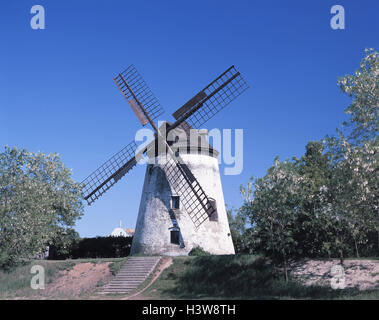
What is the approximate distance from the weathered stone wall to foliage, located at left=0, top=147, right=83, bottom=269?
27.9ft

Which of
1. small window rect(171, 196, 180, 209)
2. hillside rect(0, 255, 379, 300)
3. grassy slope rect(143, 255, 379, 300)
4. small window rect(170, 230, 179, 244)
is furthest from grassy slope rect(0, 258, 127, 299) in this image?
small window rect(171, 196, 180, 209)

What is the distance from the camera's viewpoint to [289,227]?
2839 centimetres

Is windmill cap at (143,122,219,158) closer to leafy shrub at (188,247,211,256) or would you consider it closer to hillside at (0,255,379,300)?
leafy shrub at (188,247,211,256)

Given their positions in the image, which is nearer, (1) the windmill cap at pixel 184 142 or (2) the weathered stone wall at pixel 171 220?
(2) the weathered stone wall at pixel 171 220

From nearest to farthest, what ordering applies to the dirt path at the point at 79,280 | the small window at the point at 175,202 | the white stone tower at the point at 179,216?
the dirt path at the point at 79,280 → the white stone tower at the point at 179,216 → the small window at the point at 175,202

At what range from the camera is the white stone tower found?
33.6 metres

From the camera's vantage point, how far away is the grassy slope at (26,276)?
1265 inches

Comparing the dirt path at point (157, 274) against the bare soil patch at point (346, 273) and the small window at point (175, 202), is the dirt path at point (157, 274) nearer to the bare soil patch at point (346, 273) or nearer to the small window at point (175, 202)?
the small window at point (175, 202)

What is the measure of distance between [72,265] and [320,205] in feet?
65.7

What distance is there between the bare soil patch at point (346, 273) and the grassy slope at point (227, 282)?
0.67m

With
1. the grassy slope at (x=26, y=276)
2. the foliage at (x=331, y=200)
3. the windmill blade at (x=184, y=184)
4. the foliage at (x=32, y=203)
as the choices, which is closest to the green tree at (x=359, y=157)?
the foliage at (x=331, y=200)
